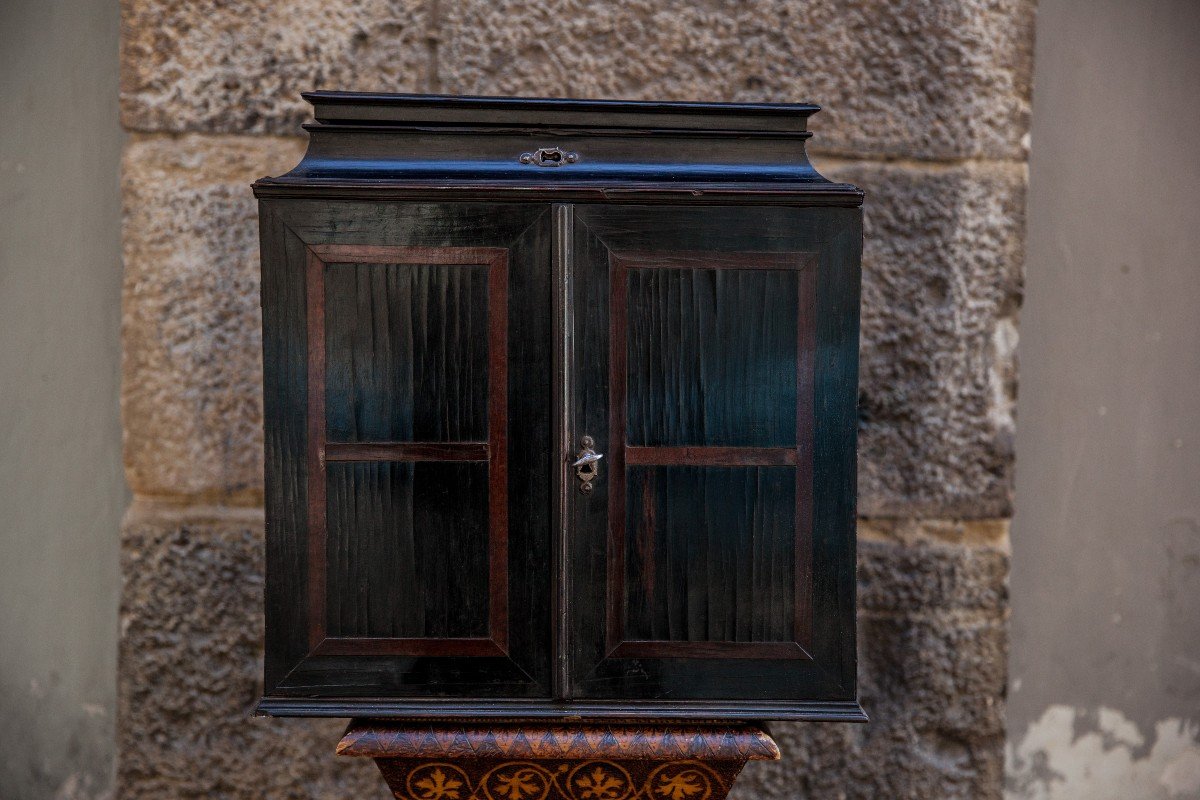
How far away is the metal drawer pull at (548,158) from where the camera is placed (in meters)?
1.49

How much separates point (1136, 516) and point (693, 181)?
1532mm

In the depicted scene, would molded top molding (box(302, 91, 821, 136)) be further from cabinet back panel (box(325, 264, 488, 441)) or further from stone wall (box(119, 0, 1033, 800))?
stone wall (box(119, 0, 1033, 800))

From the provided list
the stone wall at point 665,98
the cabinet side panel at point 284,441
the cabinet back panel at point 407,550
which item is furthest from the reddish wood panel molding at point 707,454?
the stone wall at point 665,98

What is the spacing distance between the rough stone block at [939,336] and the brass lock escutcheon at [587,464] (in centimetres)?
86

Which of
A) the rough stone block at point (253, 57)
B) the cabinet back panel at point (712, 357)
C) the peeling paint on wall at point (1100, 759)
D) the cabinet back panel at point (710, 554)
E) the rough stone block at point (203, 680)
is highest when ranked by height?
the rough stone block at point (253, 57)

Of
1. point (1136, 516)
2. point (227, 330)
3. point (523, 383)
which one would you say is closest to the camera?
point (523, 383)

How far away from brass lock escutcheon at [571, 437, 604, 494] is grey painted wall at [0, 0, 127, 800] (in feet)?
4.28

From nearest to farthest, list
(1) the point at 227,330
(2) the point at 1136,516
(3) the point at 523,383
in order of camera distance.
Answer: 1. (3) the point at 523,383
2. (1) the point at 227,330
3. (2) the point at 1136,516

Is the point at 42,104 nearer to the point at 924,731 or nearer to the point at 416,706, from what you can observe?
the point at 416,706

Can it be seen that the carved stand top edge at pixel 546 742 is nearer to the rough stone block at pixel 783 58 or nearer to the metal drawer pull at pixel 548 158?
→ the metal drawer pull at pixel 548 158

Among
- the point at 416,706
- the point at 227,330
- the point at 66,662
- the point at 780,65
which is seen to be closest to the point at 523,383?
the point at 416,706

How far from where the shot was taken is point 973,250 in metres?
2.01

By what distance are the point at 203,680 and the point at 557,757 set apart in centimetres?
103

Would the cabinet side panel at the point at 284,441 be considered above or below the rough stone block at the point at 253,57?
below
